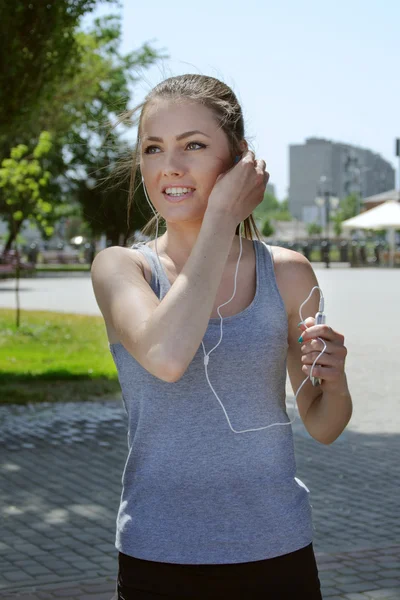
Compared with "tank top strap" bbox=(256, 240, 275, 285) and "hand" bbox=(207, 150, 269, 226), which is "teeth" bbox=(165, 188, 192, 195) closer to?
"hand" bbox=(207, 150, 269, 226)

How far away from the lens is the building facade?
17725cm

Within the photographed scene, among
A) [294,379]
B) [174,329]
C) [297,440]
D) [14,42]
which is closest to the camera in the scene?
[174,329]

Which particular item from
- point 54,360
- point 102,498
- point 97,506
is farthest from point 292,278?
point 54,360

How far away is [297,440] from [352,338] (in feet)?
25.6

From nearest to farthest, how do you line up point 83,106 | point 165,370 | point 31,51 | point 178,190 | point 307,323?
1. point 165,370
2. point 307,323
3. point 178,190
4. point 31,51
5. point 83,106

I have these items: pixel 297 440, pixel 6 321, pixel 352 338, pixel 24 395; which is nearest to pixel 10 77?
pixel 24 395

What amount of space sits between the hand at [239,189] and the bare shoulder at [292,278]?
0.16 m

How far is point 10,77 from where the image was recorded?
11133 mm

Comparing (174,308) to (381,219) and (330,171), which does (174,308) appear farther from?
(330,171)

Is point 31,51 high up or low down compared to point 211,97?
up

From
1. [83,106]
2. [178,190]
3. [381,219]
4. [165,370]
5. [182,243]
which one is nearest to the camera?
[165,370]

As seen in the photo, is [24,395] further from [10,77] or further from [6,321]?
[6,321]

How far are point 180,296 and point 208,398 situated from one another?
0.69ft

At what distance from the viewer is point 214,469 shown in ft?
6.67
